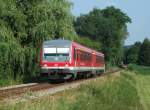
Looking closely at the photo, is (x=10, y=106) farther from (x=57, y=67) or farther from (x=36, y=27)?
(x=36, y=27)

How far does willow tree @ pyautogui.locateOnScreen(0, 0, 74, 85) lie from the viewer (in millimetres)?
33750

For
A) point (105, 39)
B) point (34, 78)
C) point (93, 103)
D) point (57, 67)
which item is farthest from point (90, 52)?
point (105, 39)

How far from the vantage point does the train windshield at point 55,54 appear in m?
34.8

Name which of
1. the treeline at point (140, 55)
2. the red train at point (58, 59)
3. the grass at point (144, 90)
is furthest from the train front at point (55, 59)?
the treeline at point (140, 55)

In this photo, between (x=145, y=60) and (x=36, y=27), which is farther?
(x=145, y=60)

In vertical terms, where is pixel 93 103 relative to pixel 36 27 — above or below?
below

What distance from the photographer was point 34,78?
40688 mm

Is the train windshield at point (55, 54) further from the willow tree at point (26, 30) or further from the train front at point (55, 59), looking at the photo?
the willow tree at point (26, 30)

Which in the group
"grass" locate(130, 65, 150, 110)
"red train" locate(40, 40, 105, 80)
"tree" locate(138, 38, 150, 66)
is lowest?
"grass" locate(130, 65, 150, 110)

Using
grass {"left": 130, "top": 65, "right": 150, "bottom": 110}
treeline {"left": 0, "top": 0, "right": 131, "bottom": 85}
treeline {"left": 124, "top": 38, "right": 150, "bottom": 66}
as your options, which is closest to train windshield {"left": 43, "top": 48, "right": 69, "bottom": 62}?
treeline {"left": 0, "top": 0, "right": 131, "bottom": 85}

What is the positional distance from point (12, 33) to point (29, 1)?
14.0ft

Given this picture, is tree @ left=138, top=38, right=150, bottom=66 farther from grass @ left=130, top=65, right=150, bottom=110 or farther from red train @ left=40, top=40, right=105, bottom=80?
red train @ left=40, top=40, right=105, bottom=80

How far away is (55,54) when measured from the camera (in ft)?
114

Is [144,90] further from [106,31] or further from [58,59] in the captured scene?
[106,31]
